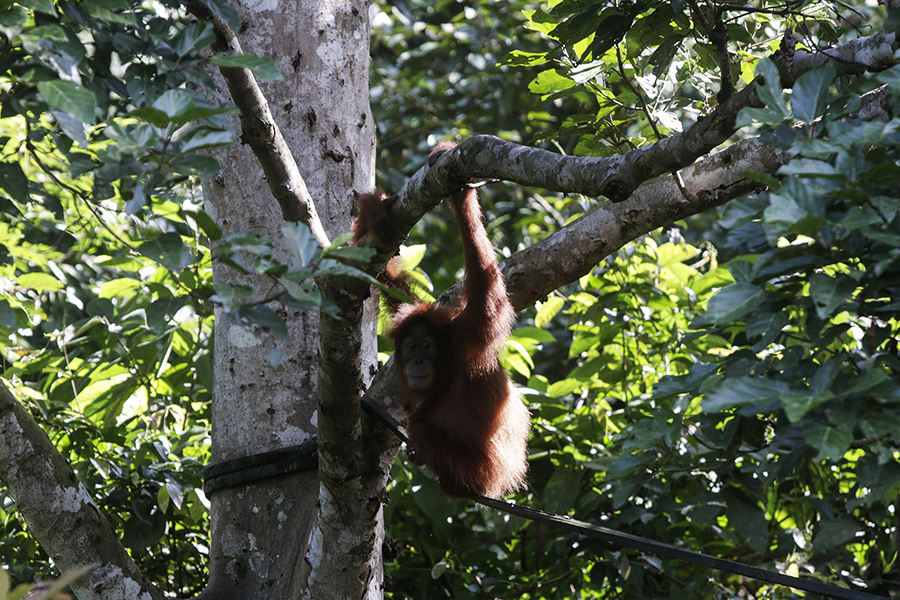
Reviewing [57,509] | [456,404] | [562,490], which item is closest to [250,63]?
[57,509]

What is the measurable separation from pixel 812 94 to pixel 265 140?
1.24 m

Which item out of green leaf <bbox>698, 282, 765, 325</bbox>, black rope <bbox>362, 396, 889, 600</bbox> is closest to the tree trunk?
black rope <bbox>362, 396, 889, 600</bbox>

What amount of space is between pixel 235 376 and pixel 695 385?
61.5 inches

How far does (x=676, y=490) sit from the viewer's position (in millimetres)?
3699

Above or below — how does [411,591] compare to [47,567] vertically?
below

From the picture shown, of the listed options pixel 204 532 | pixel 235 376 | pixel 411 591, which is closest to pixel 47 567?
pixel 204 532

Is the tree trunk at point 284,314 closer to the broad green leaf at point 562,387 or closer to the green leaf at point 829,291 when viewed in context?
the broad green leaf at point 562,387

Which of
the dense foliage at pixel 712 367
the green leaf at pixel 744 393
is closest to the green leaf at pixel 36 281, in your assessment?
the dense foliage at pixel 712 367

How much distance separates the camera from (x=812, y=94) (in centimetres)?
161

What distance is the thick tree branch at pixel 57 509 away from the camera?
2.27 m

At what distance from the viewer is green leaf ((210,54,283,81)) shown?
1.53 metres

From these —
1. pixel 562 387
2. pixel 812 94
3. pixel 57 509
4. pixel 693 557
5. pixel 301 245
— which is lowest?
pixel 693 557

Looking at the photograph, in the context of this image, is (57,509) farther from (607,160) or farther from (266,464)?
(607,160)

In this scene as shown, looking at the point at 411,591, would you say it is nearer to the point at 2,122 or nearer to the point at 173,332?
the point at 173,332
